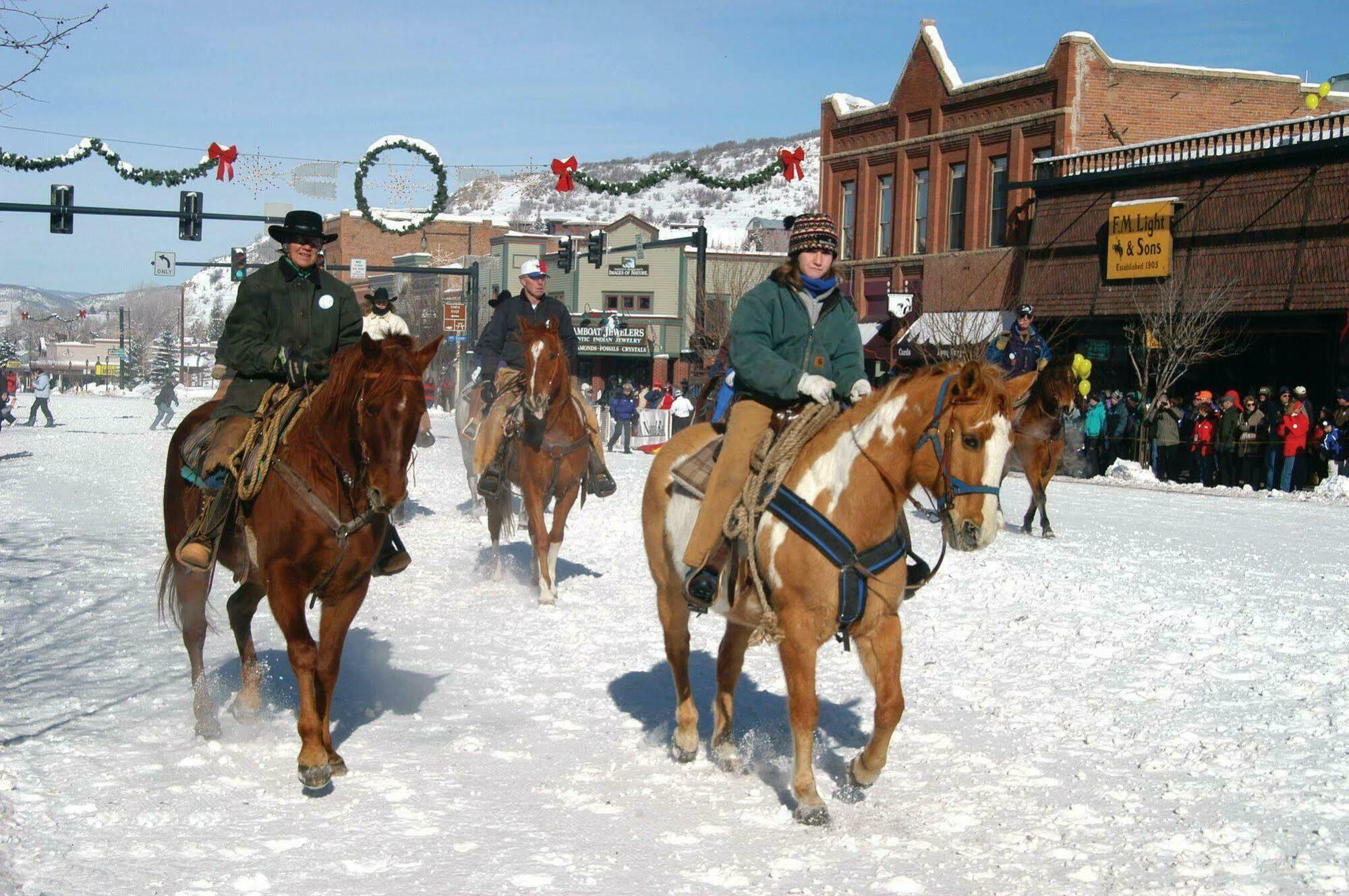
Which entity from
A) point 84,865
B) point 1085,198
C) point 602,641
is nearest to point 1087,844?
point 84,865

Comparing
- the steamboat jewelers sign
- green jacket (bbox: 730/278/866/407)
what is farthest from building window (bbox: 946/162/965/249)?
green jacket (bbox: 730/278/866/407)

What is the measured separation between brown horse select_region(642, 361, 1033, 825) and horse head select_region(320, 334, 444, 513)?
1726mm

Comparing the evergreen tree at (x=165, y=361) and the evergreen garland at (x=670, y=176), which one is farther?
the evergreen tree at (x=165, y=361)

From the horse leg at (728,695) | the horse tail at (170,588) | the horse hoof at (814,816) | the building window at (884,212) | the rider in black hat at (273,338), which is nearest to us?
the horse hoof at (814,816)

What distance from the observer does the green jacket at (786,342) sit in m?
6.58

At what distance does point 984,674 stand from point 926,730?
1595 mm

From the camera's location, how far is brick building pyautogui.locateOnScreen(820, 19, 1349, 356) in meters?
39.7

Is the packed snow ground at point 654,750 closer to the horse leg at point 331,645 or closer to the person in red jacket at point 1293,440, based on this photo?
the horse leg at point 331,645

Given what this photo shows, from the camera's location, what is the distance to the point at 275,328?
24.9 feet

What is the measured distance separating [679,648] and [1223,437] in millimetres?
21308

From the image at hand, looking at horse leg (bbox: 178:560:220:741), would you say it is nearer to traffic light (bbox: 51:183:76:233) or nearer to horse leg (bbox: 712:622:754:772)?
horse leg (bbox: 712:622:754:772)

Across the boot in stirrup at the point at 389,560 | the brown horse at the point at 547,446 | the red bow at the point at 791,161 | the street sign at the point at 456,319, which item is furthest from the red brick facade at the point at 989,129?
the boot in stirrup at the point at 389,560

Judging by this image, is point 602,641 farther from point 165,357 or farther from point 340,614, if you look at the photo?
point 165,357

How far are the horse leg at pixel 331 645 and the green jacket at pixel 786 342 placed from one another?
225cm
